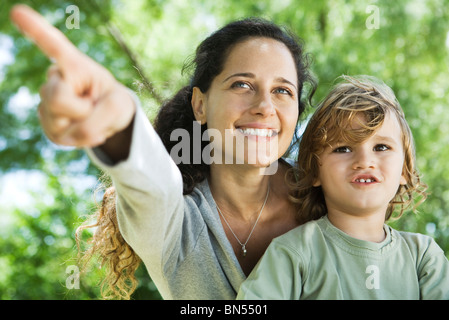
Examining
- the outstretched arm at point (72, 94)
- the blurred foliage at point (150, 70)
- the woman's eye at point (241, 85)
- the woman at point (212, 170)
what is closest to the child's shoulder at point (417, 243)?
the woman at point (212, 170)

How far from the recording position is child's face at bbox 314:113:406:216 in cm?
153

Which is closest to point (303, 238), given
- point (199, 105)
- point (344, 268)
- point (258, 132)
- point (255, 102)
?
point (344, 268)

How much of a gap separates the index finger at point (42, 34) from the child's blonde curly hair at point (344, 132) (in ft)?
3.03

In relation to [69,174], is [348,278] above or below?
above

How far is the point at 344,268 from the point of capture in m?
1.49

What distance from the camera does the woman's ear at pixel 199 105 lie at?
74.2 inches

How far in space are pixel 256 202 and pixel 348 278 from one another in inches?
19.5

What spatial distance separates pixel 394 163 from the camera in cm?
155

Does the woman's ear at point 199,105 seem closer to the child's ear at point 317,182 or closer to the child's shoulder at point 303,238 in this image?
the child's ear at point 317,182

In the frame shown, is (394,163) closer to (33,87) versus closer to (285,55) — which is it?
(285,55)

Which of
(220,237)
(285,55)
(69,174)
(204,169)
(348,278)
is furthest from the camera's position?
(69,174)

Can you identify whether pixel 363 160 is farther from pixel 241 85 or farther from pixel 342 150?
pixel 241 85
